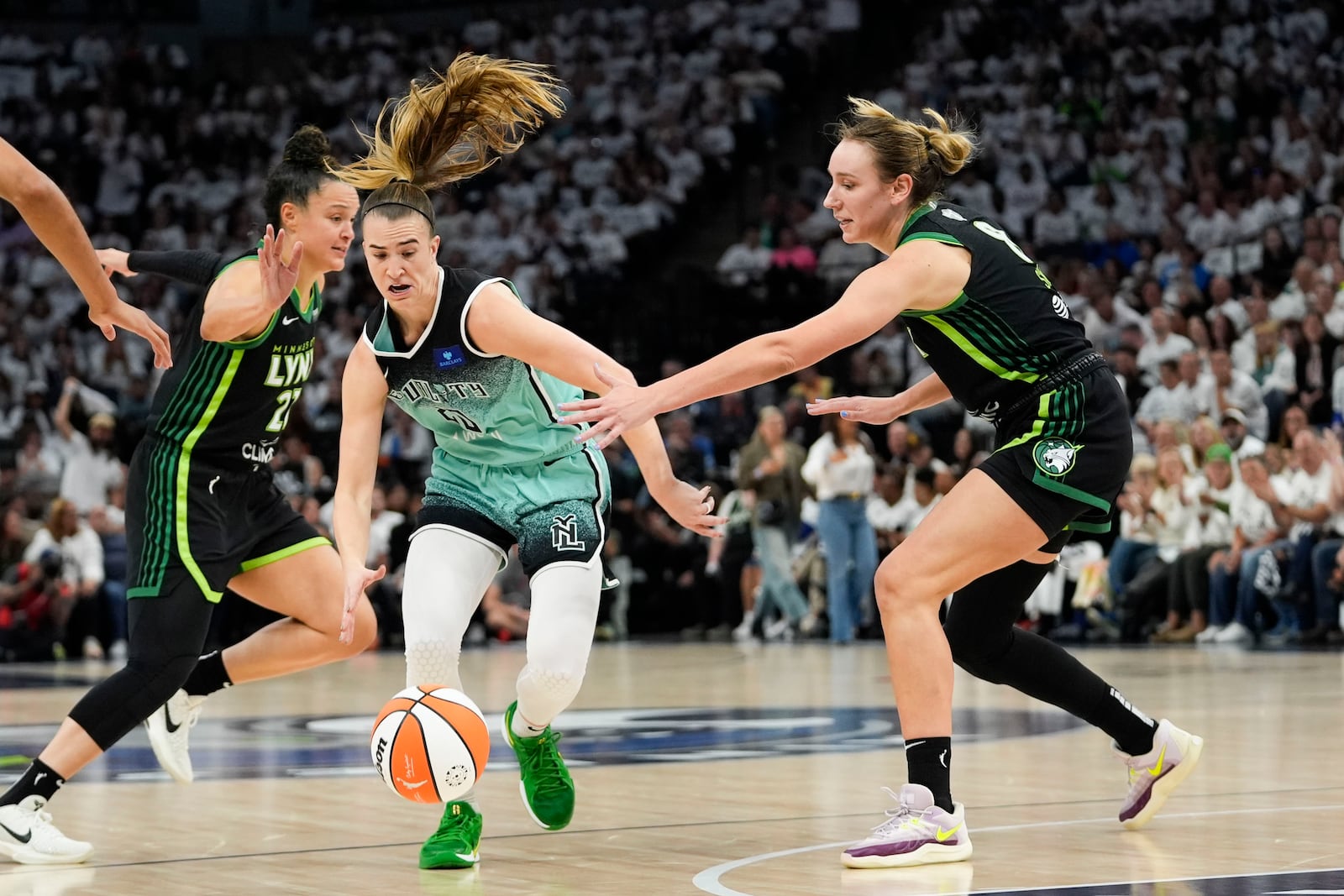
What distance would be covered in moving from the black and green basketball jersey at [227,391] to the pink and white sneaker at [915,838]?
2.28 meters

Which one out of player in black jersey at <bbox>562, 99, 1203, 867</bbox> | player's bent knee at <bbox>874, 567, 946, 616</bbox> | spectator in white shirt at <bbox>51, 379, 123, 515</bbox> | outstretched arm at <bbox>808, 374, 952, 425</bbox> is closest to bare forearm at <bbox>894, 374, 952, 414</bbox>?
outstretched arm at <bbox>808, 374, 952, 425</bbox>

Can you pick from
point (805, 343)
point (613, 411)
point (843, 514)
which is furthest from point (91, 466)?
point (613, 411)

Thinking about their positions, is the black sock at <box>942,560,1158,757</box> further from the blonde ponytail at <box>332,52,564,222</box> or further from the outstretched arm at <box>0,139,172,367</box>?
the outstretched arm at <box>0,139,172,367</box>

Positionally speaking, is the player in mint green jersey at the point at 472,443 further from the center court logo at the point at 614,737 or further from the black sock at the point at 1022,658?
the center court logo at the point at 614,737

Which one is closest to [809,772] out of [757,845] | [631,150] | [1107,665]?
[757,845]

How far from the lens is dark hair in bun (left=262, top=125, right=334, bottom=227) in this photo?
18.3 ft

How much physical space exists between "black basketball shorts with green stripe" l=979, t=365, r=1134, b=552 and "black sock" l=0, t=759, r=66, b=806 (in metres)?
2.75

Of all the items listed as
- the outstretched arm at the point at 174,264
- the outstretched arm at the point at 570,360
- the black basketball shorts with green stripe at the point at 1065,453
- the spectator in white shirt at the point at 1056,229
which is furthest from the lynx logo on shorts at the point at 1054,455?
the spectator in white shirt at the point at 1056,229

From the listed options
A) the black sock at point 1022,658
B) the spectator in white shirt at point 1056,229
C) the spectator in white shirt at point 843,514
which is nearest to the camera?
the black sock at point 1022,658

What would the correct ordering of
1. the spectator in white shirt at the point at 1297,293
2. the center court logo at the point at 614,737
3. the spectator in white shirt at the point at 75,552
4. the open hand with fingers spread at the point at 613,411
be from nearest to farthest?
the open hand with fingers spread at the point at 613,411
the center court logo at the point at 614,737
the spectator in white shirt at the point at 1297,293
the spectator in white shirt at the point at 75,552

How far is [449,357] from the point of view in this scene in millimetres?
5113

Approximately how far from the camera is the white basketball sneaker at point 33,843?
495 cm

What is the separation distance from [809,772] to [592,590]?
187cm

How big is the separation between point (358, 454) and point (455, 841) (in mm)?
1107
